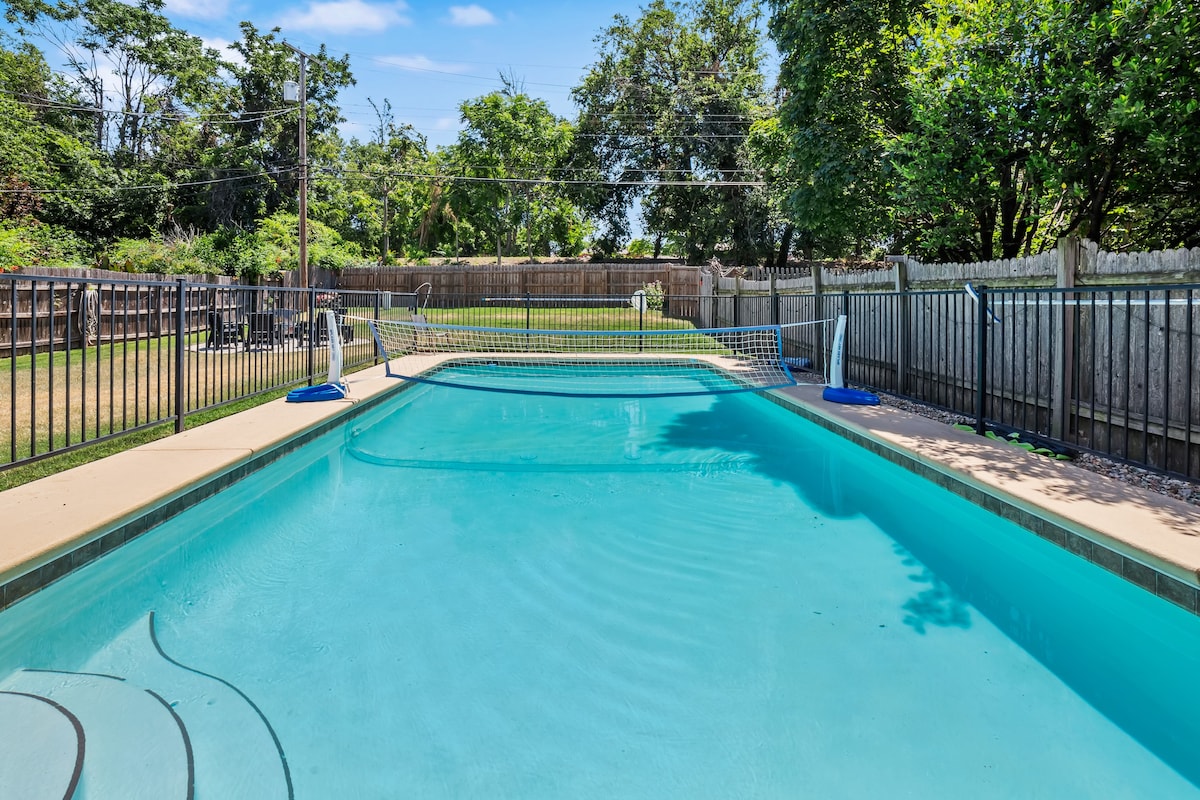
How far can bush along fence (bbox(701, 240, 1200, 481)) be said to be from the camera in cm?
463

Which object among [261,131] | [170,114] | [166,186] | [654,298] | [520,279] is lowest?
[654,298]

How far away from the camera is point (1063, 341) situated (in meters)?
5.58

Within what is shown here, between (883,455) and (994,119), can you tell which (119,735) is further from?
(994,119)

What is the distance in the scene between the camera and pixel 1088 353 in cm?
544

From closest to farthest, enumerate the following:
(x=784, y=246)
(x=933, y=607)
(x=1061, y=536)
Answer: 1. (x=933, y=607)
2. (x=1061, y=536)
3. (x=784, y=246)

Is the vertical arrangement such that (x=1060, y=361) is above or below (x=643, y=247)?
below

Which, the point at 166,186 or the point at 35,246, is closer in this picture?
the point at 35,246

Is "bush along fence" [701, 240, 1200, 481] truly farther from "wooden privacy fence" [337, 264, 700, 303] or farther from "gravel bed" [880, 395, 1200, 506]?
"wooden privacy fence" [337, 264, 700, 303]

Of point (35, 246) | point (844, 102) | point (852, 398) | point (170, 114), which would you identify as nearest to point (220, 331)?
point (852, 398)

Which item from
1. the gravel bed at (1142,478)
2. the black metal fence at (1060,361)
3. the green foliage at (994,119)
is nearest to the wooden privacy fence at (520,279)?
the green foliage at (994,119)

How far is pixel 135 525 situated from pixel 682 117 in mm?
27847

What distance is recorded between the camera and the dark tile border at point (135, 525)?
3.04m

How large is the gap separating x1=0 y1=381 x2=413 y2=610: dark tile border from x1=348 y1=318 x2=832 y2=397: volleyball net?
3649 millimetres

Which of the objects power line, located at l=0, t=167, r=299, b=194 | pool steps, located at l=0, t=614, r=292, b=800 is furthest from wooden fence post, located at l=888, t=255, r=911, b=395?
power line, located at l=0, t=167, r=299, b=194
